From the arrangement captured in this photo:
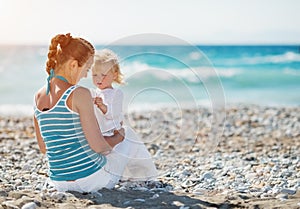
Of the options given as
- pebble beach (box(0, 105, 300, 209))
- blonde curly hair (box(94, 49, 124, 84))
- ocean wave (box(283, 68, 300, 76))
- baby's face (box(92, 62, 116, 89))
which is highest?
ocean wave (box(283, 68, 300, 76))

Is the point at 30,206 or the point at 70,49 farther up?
the point at 70,49

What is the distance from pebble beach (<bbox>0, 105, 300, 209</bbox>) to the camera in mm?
3891

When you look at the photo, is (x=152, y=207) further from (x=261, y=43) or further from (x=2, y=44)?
(x=2, y=44)

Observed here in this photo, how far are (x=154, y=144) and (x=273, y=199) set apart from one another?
3.07 meters

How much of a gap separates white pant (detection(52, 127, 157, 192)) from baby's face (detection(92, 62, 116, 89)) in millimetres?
387

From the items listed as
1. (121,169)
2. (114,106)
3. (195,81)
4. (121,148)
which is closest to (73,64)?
(114,106)

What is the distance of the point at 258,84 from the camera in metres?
20.8

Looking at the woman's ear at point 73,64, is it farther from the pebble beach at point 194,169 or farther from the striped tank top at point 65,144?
the pebble beach at point 194,169

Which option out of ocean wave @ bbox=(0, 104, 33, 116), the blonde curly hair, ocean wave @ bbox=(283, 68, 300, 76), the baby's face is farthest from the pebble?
ocean wave @ bbox=(283, 68, 300, 76)

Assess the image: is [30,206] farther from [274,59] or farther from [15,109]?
[274,59]

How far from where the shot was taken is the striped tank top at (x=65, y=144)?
390 centimetres

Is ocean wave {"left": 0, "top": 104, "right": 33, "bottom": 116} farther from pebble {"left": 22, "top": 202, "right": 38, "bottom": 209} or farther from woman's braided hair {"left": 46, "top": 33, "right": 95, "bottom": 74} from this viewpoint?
pebble {"left": 22, "top": 202, "right": 38, "bottom": 209}

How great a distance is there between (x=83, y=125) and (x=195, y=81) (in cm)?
1515

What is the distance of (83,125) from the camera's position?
388cm
